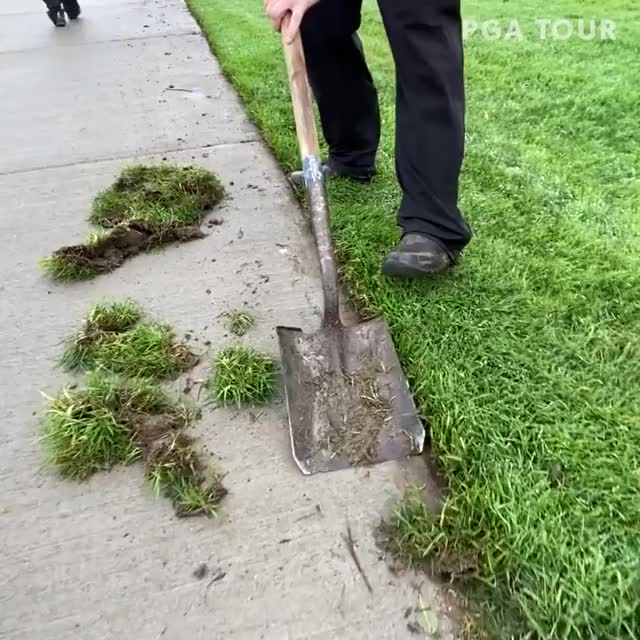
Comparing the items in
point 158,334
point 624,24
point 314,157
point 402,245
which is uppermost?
point 314,157

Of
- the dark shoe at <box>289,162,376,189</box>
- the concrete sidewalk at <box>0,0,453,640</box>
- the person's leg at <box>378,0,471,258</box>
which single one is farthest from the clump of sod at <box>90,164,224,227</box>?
the person's leg at <box>378,0,471,258</box>

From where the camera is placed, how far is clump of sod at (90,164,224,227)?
289 centimetres

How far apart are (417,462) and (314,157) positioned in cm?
103

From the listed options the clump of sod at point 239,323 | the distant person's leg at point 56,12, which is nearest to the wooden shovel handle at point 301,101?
the clump of sod at point 239,323

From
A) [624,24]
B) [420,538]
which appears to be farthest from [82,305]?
[624,24]

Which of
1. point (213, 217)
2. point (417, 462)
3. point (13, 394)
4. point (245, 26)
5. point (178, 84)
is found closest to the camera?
point (417, 462)

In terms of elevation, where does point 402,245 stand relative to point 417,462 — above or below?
above

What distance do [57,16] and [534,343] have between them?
6.12 m

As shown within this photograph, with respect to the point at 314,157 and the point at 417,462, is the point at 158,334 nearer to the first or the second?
the point at 314,157

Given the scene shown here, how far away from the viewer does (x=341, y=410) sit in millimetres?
1878

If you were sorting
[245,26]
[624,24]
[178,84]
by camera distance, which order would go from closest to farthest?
[178,84], [624,24], [245,26]

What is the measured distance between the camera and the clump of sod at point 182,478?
1.70 m

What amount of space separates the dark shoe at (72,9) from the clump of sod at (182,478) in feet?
19.5

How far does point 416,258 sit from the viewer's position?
2207mm
